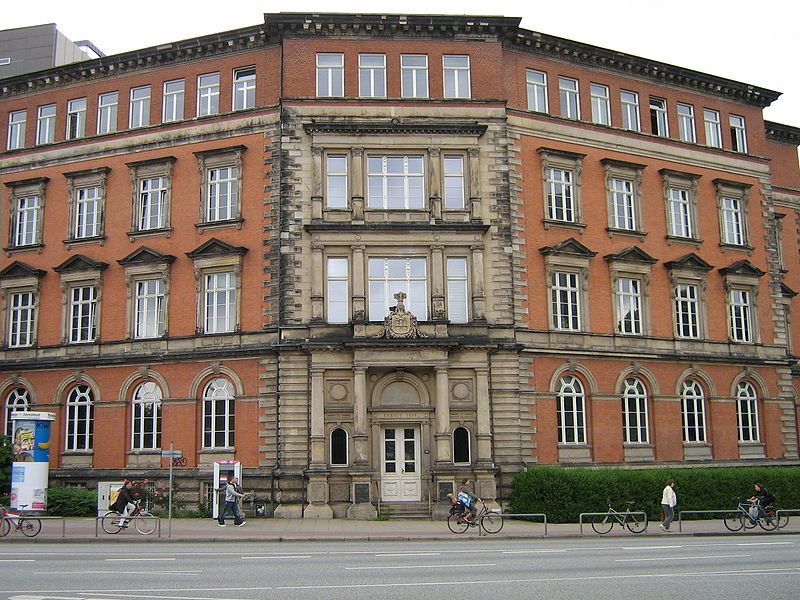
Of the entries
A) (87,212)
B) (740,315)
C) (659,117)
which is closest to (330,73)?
(87,212)

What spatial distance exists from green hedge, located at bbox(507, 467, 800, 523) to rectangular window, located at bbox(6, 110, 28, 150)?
29.3 meters

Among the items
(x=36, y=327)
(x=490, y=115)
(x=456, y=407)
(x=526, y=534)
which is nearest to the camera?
(x=526, y=534)

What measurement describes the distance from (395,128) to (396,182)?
2319 mm

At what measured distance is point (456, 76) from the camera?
40062 millimetres

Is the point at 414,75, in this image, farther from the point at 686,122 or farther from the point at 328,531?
the point at 328,531

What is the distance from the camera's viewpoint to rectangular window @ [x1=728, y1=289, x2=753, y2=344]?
147 ft

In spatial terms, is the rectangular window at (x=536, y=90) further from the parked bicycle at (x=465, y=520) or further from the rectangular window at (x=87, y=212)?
the rectangular window at (x=87, y=212)

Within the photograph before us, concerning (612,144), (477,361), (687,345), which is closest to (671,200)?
(612,144)

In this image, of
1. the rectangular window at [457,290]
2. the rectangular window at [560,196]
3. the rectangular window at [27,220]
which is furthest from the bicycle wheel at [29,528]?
the rectangular window at [560,196]

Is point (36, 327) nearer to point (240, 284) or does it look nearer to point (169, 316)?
point (169, 316)

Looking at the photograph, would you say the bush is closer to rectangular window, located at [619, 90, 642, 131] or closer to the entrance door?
the entrance door

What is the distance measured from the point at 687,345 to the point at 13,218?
109 ft

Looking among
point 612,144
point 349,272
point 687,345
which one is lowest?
point 687,345

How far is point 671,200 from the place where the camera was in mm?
44000
